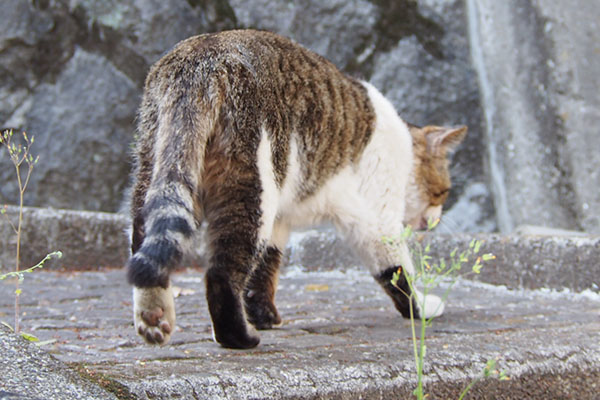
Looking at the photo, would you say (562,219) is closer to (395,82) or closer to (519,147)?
(519,147)

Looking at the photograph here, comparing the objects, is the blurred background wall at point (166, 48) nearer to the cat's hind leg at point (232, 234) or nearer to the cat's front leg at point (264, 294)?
the cat's front leg at point (264, 294)

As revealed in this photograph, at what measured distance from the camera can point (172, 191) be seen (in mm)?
1869

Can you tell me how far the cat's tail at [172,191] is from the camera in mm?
1650

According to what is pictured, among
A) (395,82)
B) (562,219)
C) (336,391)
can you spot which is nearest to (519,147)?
(562,219)

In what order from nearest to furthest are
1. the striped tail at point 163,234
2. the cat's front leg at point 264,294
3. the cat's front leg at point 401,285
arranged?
the striped tail at point 163,234
the cat's front leg at point 264,294
the cat's front leg at point 401,285

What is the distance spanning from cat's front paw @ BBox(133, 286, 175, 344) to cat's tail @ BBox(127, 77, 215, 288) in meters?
0.09

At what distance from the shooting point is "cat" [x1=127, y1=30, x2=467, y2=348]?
5.97ft

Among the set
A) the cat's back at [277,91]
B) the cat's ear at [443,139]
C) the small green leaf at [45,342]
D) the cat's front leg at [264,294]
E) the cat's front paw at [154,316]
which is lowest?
the cat's front leg at [264,294]

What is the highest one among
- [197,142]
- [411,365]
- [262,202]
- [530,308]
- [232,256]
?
[197,142]

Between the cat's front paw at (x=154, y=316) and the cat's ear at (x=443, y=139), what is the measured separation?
2014 millimetres

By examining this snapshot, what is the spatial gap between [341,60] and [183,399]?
4.05 m

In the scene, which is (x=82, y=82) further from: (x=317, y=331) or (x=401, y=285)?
(x=317, y=331)

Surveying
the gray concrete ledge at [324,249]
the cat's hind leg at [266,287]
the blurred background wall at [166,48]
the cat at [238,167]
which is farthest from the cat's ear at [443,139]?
the blurred background wall at [166,48]

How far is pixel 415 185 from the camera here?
132 inches
